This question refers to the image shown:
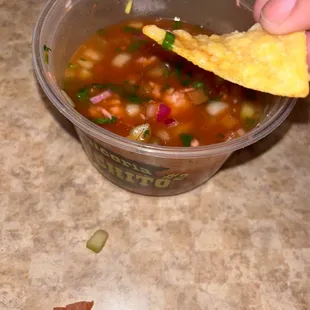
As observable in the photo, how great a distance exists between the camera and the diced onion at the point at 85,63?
66.2 inches

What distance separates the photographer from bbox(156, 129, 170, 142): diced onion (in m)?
1.53

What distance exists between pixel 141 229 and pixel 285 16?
2.48ft

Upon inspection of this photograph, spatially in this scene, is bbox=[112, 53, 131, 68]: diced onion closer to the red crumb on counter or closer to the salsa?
the salsa

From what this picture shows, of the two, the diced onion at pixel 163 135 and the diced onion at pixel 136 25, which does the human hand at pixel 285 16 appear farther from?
the diced onion at pixel 136 25

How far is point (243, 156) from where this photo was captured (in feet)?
5.82

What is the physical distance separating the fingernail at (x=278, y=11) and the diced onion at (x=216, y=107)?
40cm

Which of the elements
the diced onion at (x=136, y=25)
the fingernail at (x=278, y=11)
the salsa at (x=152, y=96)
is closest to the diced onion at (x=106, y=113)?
the salsa at (x=152, y=96)

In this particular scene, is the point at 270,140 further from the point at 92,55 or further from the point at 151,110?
the point at 92,55

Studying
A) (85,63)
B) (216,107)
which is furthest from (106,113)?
(216,107)

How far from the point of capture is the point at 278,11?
3.99 feet

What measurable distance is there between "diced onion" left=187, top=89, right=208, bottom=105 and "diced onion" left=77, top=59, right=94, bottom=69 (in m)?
0.35

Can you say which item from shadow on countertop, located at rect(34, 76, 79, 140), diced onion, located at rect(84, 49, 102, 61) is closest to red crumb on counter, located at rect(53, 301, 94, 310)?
shadow on countertop, located at rect(34, 76, 79, 140)

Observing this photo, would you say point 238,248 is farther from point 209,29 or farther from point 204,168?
point 209,29

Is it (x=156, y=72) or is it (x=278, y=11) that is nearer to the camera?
(x=278, y=11)
